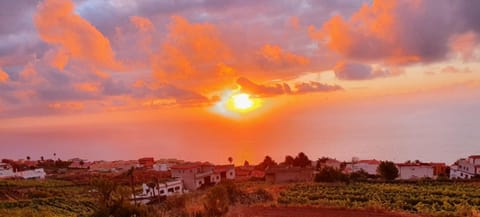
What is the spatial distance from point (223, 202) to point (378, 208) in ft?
23.6

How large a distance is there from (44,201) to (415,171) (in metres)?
40.7

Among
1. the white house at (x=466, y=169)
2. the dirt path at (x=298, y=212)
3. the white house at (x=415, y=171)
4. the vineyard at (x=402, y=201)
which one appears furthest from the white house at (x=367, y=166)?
the dirt path at (x=298, y=212)

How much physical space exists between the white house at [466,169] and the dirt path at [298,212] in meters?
34.4

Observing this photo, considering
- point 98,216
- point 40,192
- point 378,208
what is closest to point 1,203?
point 40,192

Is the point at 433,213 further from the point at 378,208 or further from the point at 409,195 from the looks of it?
the point at 409,195

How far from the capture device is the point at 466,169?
49500 mm

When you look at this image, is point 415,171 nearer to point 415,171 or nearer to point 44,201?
point 415,171

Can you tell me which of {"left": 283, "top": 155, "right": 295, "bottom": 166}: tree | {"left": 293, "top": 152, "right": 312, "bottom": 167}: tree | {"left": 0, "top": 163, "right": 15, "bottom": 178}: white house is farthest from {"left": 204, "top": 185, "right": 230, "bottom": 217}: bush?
{"left": 0, "top": 163, "right": 15, "bottom": 178}: white house

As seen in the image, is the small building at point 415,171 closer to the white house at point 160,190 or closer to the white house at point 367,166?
the white house at point 367,166

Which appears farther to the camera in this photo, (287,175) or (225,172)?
(225,172)

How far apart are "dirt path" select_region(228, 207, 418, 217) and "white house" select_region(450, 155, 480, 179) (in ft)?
113

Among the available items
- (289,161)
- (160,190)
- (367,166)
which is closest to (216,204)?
(160,190)

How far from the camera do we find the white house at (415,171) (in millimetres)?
48625

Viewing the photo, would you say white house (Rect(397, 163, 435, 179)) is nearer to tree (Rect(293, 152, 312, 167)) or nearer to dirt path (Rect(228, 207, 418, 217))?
tree (Rect(293, 152, 312, 167))
